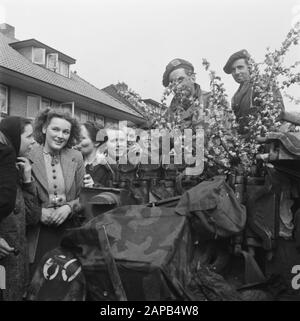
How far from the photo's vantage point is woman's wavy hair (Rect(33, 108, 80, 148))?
7.23ft

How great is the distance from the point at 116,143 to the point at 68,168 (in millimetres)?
353

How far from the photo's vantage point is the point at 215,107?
190 cm

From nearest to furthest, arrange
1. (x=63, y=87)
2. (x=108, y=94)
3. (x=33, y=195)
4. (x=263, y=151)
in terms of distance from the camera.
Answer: (x=263, y=151), (x=33, y=195), (x=108, y=94), (x=63, y=87)

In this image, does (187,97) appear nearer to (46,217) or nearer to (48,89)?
(46,217)

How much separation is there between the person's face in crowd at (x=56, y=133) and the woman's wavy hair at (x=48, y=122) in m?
0.02

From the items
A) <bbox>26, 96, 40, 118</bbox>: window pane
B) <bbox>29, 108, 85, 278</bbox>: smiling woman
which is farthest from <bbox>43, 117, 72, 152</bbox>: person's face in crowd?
<bbox>26, 96, 40, 118</bbox>: window pane

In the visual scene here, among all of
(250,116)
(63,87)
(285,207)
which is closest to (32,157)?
(63,87)

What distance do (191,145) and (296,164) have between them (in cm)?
53

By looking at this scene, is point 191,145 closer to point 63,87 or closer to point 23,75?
point 63,87

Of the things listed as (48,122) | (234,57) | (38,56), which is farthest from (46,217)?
(38,56)

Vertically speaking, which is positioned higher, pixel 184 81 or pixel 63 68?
pixel 63 68

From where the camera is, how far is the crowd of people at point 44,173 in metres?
1.80

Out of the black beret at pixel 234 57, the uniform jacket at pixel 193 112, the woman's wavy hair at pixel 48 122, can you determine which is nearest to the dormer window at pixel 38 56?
the woman's wavy hair at pixel 48 122

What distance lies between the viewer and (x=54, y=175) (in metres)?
2.16
